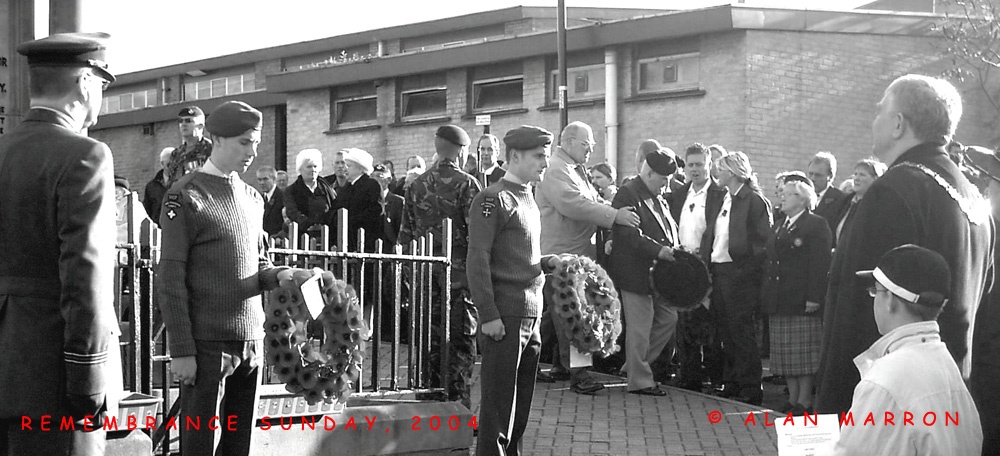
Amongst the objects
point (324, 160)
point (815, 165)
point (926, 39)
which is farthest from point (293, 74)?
point (815, 165)

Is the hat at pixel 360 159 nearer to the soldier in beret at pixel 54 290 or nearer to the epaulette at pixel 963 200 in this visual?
the soldier in beret at pixel 54 290

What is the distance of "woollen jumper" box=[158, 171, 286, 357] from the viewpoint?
18.1 ft

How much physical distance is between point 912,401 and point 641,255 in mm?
6618

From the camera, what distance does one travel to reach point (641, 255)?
35.5 ft

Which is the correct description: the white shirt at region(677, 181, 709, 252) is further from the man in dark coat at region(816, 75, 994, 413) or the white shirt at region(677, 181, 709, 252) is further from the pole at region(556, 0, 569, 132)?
the pole at region(556, 0, 569, 132)

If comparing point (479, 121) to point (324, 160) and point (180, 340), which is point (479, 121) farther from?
point (180, 340)

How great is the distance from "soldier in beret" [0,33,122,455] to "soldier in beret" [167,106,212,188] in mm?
5378

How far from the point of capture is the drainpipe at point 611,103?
25.2 meters

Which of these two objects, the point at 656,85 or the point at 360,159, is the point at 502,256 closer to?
the point at 360,159

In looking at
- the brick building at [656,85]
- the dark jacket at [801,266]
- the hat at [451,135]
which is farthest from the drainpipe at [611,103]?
the hat at [451,135]

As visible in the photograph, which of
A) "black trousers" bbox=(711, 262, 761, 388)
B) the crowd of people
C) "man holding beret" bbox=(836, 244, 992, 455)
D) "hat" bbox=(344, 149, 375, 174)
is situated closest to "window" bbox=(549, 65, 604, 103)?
"hat" bbox=(344, 149, 375, 174)

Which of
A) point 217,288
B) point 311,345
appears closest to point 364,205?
point 311,345

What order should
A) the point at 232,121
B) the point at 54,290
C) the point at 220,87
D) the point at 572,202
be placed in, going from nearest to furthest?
the point at 54,290
the point at 232,121
the point at 572,202
the point at 220,87

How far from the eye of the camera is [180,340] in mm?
5469
